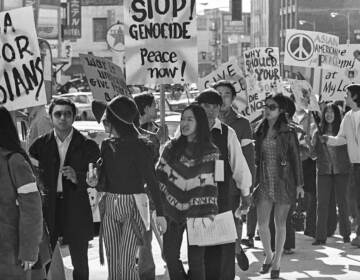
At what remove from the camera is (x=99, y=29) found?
87.3 m

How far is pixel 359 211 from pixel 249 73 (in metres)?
4.03

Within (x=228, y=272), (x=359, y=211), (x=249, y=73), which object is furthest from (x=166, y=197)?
(x=249, y=73)

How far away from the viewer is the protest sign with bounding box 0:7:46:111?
8.51 m

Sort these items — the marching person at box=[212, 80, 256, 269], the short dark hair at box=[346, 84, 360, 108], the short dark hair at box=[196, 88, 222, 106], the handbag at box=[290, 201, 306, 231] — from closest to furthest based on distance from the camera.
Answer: the short dark hair at box=[196, 88, 222, 106] → the marching person at box=[212, 80, 256, 269] → the handbag at box=[290, 201, 306, 231] → the short dark hair at box=[346, 84, 360, 108]

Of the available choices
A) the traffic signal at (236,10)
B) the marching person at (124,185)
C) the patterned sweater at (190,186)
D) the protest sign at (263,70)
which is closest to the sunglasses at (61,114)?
the marching person at (124,185)

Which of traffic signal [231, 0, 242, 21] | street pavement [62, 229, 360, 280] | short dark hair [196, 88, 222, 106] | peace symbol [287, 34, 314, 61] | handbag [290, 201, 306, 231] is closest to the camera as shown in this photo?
short dark hair [196, 88, 222, 106]

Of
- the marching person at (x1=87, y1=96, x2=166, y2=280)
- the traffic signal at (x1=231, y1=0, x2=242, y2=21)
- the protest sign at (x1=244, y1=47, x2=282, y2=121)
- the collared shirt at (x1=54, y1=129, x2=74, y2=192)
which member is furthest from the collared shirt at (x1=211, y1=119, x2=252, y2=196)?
the traffic signal at (x1=231, y1=0, x2=242, y2=21)

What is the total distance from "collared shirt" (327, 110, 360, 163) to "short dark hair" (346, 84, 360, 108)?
0.14 metres

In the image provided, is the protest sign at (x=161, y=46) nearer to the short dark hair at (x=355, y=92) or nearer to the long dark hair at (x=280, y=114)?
the long dark hair at (x=280, y=114)

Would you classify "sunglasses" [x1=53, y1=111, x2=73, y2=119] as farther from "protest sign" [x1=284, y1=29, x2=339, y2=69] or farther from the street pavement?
"protest sign" [x1=284, y1=29, x2=339, y2=69]

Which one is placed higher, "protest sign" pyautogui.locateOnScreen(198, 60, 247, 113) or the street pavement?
"protest sign" pyautogui.locateOnScreen(198, 60, 247, 113)

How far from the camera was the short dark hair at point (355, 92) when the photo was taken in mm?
12219

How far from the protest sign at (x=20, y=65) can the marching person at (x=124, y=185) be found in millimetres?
761

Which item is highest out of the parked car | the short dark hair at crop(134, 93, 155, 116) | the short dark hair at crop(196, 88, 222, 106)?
the short dark hair at crop(196, 88, 222, 106)
